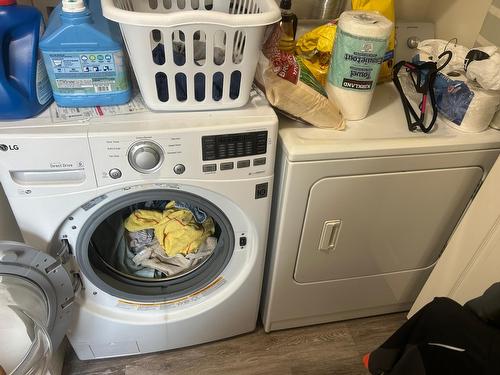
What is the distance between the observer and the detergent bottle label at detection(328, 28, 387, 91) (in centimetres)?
108

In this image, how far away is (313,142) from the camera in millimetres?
1105

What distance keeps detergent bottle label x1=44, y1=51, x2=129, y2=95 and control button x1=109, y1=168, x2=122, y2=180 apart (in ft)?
0.62

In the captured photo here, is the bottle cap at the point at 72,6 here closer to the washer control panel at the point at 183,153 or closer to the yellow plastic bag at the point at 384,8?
the washer control panel at the point at 183,153

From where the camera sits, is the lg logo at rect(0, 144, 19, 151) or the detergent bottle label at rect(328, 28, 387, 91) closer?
the lg logo at rect(0, 144, 19, 151)

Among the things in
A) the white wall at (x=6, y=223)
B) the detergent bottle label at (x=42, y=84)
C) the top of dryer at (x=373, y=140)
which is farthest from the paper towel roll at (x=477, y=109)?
the white wall at (x=6, y=223)

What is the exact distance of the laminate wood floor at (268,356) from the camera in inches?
57.4

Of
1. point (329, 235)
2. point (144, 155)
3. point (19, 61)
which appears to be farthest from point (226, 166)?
point (19, 61)

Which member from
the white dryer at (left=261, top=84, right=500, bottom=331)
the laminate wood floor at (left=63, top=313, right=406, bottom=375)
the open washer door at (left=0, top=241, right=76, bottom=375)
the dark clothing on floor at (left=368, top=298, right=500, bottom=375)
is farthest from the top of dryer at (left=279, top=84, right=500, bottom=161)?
the laminate wood floor at (left=63, top=313, right=406, bottom=375)

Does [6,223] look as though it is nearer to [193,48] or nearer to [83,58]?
[83,58]

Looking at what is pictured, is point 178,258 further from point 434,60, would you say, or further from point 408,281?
point 434,60

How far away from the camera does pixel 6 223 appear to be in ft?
4.00

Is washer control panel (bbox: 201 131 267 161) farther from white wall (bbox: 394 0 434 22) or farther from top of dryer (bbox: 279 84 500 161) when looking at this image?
white wall (bbox: 394 0 434 22)

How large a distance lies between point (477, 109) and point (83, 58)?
3.35ft

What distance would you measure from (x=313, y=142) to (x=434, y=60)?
517mm
